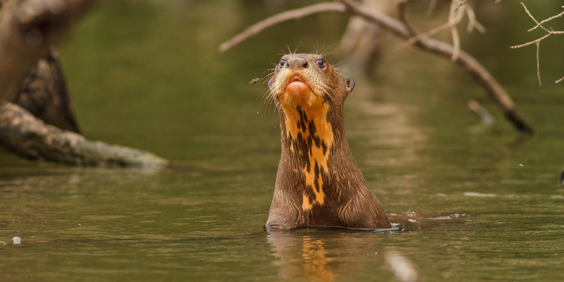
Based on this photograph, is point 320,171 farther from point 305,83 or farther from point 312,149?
point 305,83

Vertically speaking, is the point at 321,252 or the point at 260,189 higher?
the point at 260,189

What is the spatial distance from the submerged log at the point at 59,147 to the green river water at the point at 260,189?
247 mm

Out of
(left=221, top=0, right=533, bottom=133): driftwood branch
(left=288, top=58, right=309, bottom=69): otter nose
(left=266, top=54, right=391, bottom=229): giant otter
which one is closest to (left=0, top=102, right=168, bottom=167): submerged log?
(left=221, top=0, right=533, bottom=133): driftwood branch

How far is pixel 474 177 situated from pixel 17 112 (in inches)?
219

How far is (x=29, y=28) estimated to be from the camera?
3.40 meters

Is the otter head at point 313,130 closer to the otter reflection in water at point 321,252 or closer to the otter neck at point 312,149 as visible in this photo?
the otter neck at point 312,149

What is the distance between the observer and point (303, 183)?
6.76m

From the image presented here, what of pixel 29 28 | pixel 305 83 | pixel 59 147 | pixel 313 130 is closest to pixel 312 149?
pixel 313 130

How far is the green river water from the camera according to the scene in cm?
580

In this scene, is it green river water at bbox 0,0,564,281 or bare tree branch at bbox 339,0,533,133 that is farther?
bare tree branch at bbox 339,0,533,133

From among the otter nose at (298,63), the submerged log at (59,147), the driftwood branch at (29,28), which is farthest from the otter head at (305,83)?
the submerged log at (59,147)

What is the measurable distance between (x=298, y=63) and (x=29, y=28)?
3080 millimetres

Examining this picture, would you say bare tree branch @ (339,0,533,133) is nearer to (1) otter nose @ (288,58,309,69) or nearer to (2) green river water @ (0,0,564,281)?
(2) green river water @ (0,0,564,281)

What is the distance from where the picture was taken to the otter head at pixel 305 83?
6305 millimetres
